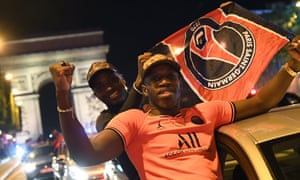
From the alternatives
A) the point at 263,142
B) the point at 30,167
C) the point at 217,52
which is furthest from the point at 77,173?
the point at 263,142

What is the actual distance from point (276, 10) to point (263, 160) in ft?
107

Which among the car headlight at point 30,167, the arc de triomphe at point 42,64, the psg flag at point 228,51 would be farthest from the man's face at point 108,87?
the arc de triomphe at point 42,64

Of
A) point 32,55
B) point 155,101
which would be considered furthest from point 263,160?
point 32,55

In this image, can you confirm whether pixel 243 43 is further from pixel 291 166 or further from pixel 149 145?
pixel 149 145

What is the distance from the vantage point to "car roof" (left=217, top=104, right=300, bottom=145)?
281 cm

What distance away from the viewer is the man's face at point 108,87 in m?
3.98

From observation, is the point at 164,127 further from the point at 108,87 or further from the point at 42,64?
the point at 42,64

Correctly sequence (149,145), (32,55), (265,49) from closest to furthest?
(149,145) → (265,49) → (32,55)

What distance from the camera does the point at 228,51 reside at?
4.04 m

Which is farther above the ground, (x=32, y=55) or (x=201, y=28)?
(x=201, y=28)

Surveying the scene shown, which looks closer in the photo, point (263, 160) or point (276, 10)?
point (263, 160)

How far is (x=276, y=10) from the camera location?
34125mm

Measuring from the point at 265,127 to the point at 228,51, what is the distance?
121 centimetres

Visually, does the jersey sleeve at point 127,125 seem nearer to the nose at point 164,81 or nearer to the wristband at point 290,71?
the nose at point 164,81
